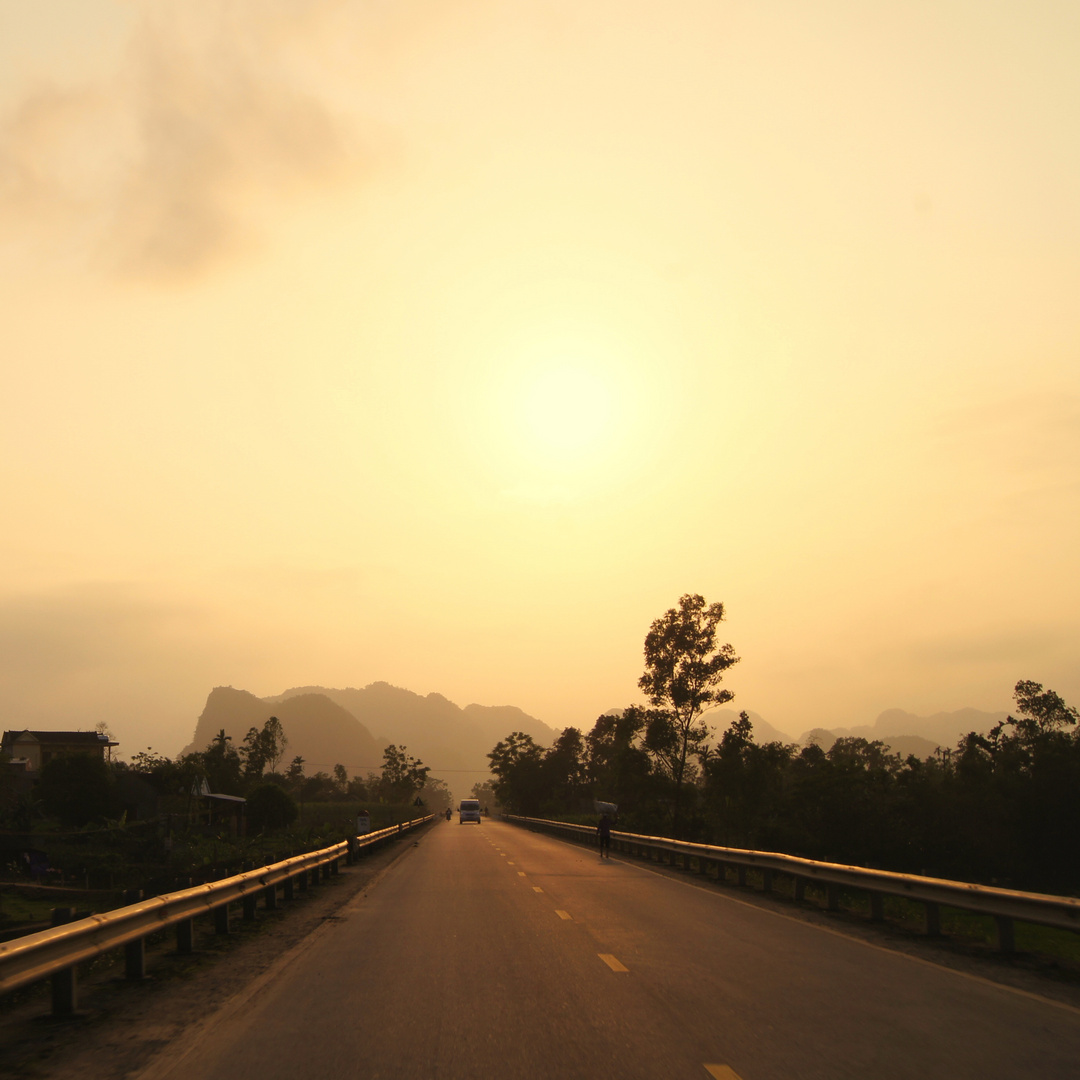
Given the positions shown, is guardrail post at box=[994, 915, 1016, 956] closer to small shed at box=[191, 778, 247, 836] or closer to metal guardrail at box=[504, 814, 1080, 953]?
metal guardrail at box=[504, 814, 1080, 953]

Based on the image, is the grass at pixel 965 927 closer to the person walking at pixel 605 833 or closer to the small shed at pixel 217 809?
the person walking at pixel 605 833

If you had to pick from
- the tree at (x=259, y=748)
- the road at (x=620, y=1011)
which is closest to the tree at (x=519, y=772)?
the tree at (x=259, y=748)

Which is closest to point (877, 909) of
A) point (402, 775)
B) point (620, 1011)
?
point (620, 1011)

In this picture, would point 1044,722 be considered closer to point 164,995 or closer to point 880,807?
point 880,807

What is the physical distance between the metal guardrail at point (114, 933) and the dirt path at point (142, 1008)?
0.30 m

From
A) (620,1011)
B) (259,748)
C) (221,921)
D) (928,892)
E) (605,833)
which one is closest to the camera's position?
(620,1011)

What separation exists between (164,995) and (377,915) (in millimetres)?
7347

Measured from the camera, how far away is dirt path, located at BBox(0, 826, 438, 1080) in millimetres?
7066

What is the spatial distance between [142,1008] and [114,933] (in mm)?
699

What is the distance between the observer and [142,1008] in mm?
8953

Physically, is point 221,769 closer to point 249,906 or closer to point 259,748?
point 259,748

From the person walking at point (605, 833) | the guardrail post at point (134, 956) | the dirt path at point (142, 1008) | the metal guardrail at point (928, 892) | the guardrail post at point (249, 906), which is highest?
the person walking at point (605, 833)

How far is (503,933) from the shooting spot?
14.0 meters

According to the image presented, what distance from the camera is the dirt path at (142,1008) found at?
7.07 meters
